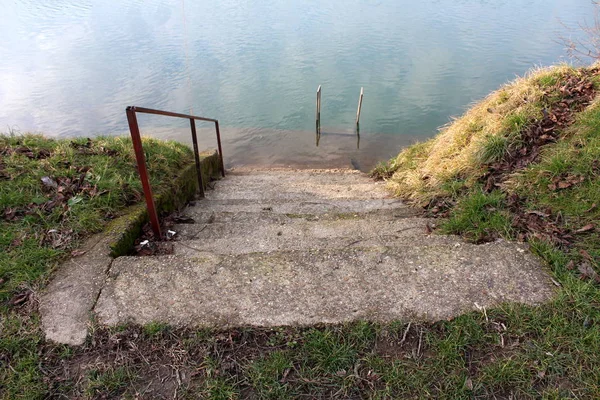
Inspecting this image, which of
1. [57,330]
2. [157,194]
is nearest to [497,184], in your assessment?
[157,194]

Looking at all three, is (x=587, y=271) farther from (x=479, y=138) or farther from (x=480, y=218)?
(x=479, y=138)

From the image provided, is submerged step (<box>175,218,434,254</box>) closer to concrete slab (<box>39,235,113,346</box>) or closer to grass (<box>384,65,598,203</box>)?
concrete slab (<box>39,235,113,346</box>)

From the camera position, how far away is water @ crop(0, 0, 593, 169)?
46.8ft

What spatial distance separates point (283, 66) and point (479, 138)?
1551cm

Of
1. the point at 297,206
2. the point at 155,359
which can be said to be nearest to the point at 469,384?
the point at 155,359

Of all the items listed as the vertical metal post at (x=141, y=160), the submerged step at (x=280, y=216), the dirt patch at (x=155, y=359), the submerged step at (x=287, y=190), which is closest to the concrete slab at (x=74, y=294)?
the dirt patch at (x=155, y=359)

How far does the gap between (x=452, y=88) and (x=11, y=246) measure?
55.7 ft

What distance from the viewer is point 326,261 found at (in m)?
2.55

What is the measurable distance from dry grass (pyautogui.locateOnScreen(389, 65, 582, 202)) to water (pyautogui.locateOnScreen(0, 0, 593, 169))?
18.6ft

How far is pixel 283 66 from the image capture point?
18469mm

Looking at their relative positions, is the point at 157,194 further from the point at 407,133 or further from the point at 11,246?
the point at 407,133

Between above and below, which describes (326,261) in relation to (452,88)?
above

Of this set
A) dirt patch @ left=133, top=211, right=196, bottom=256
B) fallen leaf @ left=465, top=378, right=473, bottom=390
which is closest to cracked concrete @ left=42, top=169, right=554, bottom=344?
dirt patch @ left=133, top=211, right=196, bottom=256

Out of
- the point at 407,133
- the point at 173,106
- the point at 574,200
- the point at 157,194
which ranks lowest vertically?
the point at 407,133
